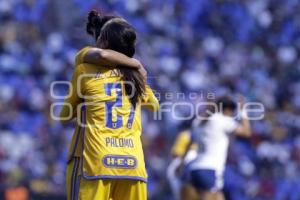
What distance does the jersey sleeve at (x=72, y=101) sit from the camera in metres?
6.77

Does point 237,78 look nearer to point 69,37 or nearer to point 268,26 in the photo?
point 268,26

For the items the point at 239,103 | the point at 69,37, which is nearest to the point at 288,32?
the point at 69,37

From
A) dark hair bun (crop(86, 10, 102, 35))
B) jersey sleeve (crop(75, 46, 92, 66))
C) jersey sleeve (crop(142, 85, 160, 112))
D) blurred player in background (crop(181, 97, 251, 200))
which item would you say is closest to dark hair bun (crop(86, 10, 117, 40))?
dark hair bun (crop(86, 10, 102, 35))

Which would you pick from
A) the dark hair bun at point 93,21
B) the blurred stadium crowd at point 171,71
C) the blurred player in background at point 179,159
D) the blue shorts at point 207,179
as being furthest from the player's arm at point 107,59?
the blurred stadium crowd at point 171,71

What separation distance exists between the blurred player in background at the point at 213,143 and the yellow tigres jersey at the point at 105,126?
12.8 ft

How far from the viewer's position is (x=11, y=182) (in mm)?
13594

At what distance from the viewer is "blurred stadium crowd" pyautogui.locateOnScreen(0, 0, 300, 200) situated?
14.7 metres

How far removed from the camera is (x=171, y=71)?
1680 centimetres

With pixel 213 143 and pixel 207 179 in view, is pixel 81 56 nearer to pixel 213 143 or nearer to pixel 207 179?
pixel 213 143

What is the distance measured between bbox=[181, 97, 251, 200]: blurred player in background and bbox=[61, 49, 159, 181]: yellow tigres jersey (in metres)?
3.89

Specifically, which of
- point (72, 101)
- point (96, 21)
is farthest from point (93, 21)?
point (72, 101)

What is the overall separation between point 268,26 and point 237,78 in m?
1.86

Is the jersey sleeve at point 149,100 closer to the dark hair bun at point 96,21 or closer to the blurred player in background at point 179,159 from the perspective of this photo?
the dark hair bun at point 96,21

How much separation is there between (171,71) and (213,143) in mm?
6289
